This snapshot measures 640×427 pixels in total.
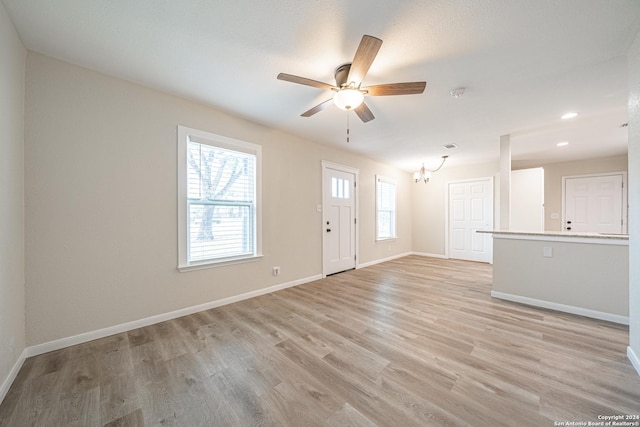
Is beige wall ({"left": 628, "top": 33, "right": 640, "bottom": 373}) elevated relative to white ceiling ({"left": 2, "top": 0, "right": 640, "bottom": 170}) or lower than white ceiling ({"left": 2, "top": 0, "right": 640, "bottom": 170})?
lower

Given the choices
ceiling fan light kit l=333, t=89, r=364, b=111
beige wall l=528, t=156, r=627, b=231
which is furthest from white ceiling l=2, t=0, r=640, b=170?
beige wall l=528, t=156, r=627, b=231

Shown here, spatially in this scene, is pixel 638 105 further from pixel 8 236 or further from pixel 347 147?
pixel 8 236

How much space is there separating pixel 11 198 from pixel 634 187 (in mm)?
4579

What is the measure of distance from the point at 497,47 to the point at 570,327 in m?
2.81

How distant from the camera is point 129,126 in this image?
7.82 ft

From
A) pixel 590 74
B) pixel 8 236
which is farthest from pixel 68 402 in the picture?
pixel 590 74

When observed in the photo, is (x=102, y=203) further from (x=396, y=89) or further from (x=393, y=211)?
(x=393, y=211)

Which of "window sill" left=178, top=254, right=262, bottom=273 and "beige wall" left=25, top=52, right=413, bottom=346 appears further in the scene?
"window sill" left=178, top=254, right=262, bottom=273

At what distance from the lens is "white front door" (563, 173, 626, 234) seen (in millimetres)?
4820

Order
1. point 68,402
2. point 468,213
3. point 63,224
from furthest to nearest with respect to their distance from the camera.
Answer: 1. point 468,213
2. point 63,224
3. point 68,402

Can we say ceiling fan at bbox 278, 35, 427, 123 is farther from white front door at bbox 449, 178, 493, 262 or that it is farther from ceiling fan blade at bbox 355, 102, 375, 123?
white front door at bbox 449, 178, 493, 262

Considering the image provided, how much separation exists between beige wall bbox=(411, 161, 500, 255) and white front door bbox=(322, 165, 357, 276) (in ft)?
9.29

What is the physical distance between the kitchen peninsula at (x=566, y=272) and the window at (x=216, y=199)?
3.55 meters

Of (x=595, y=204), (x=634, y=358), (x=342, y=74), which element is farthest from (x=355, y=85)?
(x=595, y=204)
